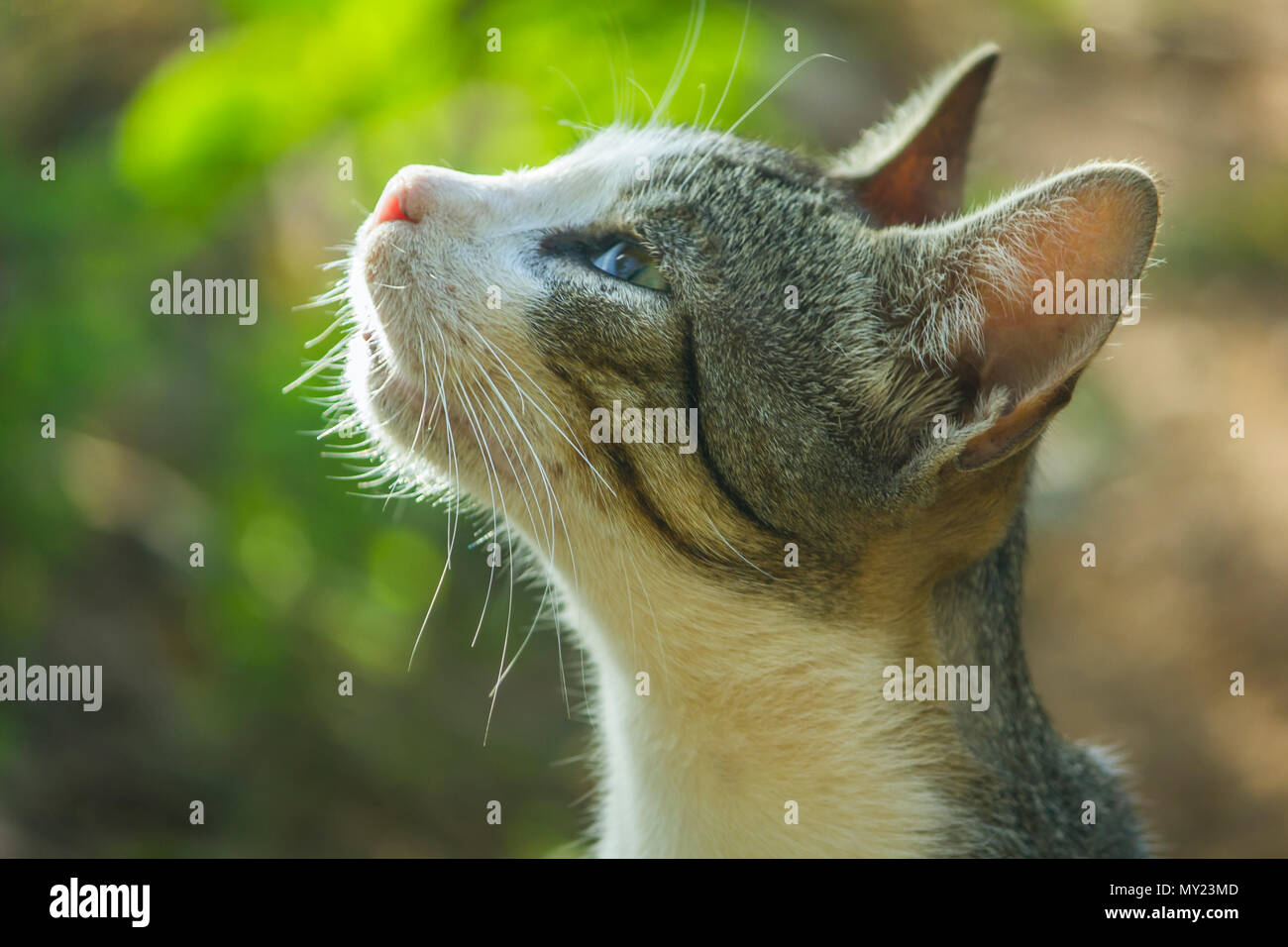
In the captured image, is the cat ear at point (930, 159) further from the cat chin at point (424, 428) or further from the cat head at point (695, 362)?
the cat chin at point (424, 428)

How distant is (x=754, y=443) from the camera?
3578 mm

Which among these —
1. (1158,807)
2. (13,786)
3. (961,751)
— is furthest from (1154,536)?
(13,786)

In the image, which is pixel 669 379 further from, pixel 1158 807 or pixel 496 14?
pixel 1158 807

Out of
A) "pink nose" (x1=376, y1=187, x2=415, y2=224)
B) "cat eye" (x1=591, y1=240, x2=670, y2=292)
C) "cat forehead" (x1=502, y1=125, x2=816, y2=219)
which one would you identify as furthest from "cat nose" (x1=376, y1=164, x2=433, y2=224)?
"cat eye" (x1=591, y1=240, x2=670, y2=292)

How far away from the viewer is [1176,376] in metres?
10.7

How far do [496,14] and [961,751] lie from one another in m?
3.19

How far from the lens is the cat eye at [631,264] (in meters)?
3.64

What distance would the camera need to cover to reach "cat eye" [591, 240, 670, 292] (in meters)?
3.64

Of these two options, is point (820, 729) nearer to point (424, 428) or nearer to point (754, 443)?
point (754, 443)

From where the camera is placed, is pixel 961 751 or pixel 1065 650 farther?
pixel 1065 650

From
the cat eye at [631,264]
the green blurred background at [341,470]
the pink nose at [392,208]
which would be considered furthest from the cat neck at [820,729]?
the green blurred background at [341,470]

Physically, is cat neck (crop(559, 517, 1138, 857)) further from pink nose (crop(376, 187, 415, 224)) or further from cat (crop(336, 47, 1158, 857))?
pink nose (crop(376, 187, 415, 224))
